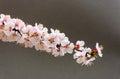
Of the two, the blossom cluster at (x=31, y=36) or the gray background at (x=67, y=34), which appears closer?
the blossom cluster at (x=31, y=36)

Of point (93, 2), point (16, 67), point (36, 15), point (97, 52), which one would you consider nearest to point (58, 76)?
point (16, 67)

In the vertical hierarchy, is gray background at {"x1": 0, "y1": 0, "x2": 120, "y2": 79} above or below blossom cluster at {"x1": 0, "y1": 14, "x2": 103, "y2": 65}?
above

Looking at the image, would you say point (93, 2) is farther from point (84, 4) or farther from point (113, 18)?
point (113, 18)

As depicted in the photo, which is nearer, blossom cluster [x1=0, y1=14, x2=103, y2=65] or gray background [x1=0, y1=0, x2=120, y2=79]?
blossom cluster [x1=0, y1=14, x2=103, y2=65]

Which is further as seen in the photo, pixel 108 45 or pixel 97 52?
pixel 108 45

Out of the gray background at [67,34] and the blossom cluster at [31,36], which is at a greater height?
the gray background at [67,34]

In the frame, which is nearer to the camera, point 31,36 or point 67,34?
point 31,36

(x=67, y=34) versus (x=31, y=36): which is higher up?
(x=67, y=34)

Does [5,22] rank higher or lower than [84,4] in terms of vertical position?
lower
